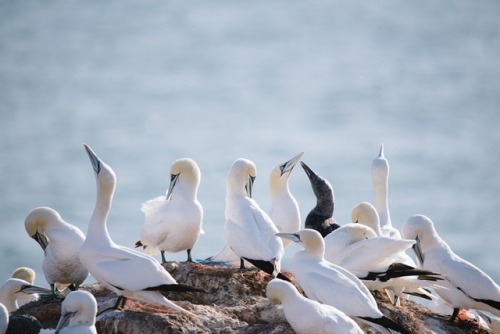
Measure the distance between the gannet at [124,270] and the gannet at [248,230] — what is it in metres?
1.21

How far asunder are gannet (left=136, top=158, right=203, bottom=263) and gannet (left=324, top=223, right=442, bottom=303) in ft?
4.51

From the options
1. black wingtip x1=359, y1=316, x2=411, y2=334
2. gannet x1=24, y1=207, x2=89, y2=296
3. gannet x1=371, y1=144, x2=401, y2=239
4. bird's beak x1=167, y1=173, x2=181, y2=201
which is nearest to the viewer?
black wingtip x1=359, y1=316, x2=411, y2=334

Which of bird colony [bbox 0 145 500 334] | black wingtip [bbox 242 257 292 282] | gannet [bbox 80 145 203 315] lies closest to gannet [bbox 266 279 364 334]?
bird colony [bbox 0 145 500 334]

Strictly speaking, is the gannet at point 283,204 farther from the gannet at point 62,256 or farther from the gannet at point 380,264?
the gannet at point 62,256

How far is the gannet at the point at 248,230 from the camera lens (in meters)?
12.3

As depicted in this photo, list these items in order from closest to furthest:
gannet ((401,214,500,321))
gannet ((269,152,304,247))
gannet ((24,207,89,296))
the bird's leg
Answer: the bird's leg, gannet ((24,207,89,296)), gannet ((401,214,500,321)), gannet ((269,152,304,247))

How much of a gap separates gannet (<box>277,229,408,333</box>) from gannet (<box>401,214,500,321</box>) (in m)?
1.58

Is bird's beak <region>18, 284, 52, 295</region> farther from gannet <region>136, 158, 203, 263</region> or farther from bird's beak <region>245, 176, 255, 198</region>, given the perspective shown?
bird's beak <region>245, 176, 255, 198</region>

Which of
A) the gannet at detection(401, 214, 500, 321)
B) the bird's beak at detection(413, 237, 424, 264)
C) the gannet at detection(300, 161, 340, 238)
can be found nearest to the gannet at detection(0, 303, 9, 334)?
the gannet at detection(401, 214, 500, 321)

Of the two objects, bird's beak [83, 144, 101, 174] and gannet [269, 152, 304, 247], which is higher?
bird's beak [83, 144, 101, 174]

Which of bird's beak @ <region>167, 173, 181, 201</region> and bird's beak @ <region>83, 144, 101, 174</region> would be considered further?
bird's beak @ <region>167, 173, 181, 201</region>

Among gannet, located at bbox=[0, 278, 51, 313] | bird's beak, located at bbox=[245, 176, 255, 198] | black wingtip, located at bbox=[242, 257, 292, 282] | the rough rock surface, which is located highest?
bird's beak, located at bbox=[245, 176, 255, 198]

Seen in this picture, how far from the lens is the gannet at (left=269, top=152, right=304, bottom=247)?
47.3 ft

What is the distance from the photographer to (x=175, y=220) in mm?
13305
